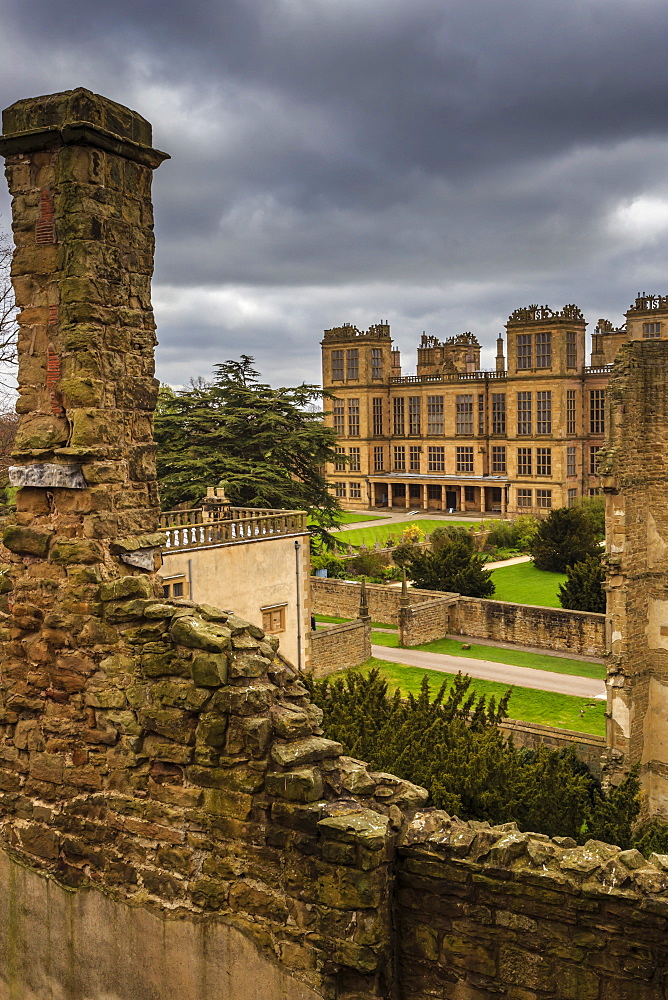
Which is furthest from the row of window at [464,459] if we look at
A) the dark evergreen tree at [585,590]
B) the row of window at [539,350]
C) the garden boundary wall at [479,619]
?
the dark evergreen tree at [585,590]

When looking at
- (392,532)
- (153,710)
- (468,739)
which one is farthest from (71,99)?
(392,532)

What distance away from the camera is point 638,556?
52.2 ft

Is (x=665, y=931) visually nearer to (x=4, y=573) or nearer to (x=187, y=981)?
(x=187, y=981)

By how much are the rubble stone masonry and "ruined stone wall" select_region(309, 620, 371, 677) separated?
1853 cm

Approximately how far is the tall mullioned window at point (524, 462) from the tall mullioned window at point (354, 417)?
13.7 m

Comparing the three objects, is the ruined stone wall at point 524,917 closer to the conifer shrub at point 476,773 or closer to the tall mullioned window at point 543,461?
the conifer shrub at point 476,773

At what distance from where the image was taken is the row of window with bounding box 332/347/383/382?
65.4 metres

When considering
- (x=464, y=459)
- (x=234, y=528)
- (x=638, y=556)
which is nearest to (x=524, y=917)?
(x=638, y=556)

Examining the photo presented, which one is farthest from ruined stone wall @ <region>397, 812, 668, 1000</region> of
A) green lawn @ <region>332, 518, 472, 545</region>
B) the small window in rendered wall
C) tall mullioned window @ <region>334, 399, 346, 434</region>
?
tall mullioned window @ <region>334, 399, 346, 434</region>

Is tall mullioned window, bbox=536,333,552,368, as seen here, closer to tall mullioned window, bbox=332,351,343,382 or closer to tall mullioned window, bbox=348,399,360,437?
tall mullioned window, bbox=348,399,360,437

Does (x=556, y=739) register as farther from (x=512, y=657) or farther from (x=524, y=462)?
(x=524, y=462)

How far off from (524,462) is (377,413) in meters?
13.2

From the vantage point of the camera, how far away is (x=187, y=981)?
18.3ft

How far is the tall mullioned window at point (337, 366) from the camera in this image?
66.4m
